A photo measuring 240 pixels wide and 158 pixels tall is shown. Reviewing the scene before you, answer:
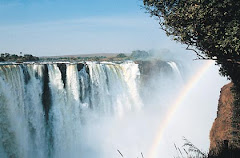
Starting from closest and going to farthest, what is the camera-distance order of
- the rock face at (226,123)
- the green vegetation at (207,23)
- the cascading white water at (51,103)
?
the green vegetation at (207,23) → the rock face at (226,123) → the cascading white water at (51,103)

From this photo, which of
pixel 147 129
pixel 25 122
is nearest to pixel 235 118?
pixel 25 122

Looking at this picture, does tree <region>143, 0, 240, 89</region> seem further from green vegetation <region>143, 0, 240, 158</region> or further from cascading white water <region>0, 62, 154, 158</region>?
cascading white water <region>0, 62, 154, 158</region>

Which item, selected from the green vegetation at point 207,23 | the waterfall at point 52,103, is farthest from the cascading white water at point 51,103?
the green vegetation at point 207,23

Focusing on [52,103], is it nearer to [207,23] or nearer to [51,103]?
[51,103]

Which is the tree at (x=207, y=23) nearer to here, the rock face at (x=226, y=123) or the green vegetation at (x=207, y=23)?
the green vegetation at (x=207, y=23)

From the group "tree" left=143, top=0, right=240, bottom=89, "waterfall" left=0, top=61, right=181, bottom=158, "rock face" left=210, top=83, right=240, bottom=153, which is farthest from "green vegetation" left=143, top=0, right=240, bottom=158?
"waterfall" left=0, top=61, right=181, bottom=158
